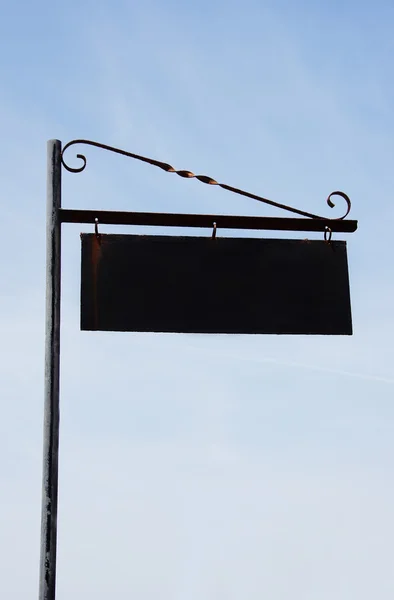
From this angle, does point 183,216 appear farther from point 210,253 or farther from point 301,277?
point 301,277

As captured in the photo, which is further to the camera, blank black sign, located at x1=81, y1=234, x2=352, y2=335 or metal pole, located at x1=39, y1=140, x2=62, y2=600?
blank black sign, located at x1=81, y1=234, x2=352, y2=335

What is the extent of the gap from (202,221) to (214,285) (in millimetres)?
344

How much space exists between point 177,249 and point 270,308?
566 mm

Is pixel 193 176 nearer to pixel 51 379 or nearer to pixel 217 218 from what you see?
pixel 217 218

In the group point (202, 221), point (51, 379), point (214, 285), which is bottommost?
point (51, 379)

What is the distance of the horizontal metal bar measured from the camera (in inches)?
153

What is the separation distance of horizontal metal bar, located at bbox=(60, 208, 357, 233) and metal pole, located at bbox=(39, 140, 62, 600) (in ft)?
0.40

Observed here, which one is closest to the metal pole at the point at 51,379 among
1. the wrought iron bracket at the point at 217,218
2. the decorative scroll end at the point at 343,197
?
the wrought iron bracket at the point at 217,218

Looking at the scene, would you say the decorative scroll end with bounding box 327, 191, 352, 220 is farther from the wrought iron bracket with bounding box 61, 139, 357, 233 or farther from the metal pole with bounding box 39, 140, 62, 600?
the metal pole with bounding box 39, 140, 62, 600

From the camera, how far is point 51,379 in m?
3.62

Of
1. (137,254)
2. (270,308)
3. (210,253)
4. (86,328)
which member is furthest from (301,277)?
(86,328)

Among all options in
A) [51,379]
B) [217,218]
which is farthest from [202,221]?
[51,379]

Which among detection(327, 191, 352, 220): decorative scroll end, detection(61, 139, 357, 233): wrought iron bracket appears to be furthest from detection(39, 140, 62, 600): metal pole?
detection(327, 191, 352, 220): decorative scroll end

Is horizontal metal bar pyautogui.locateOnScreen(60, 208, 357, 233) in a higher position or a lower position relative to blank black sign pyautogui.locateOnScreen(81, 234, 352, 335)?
higher
